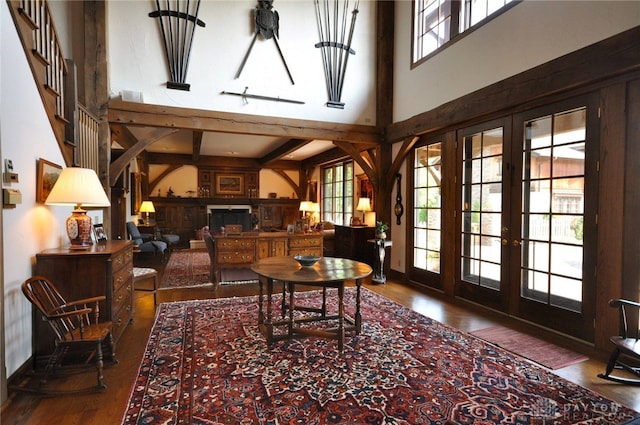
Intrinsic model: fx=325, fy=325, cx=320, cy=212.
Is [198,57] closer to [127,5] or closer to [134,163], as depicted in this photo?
[127,5]

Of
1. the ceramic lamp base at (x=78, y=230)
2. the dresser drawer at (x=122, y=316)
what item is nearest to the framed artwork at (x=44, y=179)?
the ceramic lamp base at (x=78, y=230)

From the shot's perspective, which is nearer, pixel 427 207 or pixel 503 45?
pixel 503 45

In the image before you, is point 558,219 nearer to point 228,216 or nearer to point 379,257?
point 379,257

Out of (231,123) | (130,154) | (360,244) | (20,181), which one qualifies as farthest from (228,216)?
(20,181)

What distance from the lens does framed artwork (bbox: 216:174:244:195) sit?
10391mm

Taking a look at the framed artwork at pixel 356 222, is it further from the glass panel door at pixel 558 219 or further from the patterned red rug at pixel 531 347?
the patterned red rug at pixel 531 347

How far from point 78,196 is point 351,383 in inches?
97.4

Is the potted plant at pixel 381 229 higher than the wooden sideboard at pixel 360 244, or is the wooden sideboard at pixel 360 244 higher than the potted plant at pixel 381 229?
the potted plant at pixel 381 229

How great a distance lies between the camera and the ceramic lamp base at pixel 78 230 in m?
2.68

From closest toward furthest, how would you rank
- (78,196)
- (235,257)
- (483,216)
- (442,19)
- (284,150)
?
(78,196)
(483,216)
(442,19)
(235,257)
(284,150)

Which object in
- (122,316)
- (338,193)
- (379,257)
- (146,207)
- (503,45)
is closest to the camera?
(122,316)

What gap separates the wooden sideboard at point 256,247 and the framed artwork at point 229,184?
546cm

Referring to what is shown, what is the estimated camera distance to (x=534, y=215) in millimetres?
3400

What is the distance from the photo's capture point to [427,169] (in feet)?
16.5
